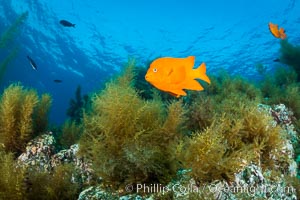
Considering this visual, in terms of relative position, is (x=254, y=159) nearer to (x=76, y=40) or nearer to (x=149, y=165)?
(x=149, y=165)

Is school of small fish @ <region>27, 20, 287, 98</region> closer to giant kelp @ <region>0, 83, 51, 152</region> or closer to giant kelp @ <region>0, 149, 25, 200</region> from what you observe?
giant kelp @ <region>0, 149, 25, 200</region>

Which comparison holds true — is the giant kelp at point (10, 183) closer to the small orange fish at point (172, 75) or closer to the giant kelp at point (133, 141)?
the giant kelp at point (133, 141)

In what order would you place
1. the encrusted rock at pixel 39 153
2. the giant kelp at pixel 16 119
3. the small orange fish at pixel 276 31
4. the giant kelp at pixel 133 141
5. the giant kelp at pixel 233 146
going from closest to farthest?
1. the giant kelp at pixel 233 146
2. the giant kelp at pixel 133 141
3. the encrusted rock at pixel 39 153
4. the giant kelp at pixel 16 119
5. the small orange fish at pixel 276 31

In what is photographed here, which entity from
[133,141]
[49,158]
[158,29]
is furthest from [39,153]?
[158,29]

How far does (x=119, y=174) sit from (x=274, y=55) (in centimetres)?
2854

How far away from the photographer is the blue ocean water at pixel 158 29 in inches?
916

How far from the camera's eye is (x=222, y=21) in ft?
78.0

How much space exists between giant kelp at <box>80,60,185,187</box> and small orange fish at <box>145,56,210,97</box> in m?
1.04

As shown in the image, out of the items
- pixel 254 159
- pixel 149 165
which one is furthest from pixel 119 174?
pixel 254 159

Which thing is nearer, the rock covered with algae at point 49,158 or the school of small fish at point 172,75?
the school of small fish at point 172,75

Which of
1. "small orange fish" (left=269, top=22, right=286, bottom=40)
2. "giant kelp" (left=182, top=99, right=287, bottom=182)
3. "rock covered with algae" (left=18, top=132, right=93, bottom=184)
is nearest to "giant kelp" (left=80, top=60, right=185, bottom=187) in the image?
"giant kelp" (left=182, top=99, right=287, bottom=182)

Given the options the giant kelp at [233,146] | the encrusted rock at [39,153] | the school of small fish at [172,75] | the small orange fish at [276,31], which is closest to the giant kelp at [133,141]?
the giant kelp at [233,146]

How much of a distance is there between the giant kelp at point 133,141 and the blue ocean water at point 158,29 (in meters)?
21.4

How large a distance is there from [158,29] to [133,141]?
23247 mm
